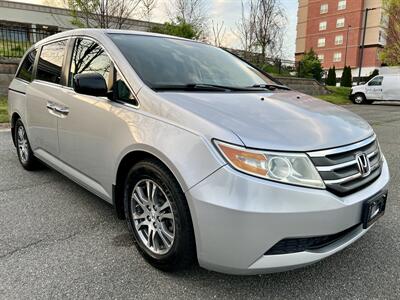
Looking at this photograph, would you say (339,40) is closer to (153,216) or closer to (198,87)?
(198,87)

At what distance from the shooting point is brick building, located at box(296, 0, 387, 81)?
50125 mm

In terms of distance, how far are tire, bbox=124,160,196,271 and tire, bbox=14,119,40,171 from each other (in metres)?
2.24

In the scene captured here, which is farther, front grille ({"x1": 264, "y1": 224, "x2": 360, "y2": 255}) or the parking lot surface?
the parking lot surface

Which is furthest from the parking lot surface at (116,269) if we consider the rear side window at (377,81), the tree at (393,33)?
the tree at (393,33)

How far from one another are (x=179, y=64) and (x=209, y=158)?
1.30m

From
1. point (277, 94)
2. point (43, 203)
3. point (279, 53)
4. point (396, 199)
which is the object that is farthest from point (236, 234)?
point (279, 53)

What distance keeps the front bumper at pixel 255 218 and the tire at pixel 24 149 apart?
2982 mm

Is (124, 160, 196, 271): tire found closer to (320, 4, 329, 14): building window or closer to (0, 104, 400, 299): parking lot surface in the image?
(0, 104, 400, 299): parking lot surface

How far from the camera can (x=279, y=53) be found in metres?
22.0

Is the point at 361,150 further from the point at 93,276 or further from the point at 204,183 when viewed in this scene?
the point at 93,276

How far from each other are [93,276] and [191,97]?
1316 mm

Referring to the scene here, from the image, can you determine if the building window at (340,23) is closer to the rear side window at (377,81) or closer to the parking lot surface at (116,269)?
the rear side window at (377,81)

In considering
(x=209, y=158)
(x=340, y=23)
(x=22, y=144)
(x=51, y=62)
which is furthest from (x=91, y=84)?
(x=340, y=23)

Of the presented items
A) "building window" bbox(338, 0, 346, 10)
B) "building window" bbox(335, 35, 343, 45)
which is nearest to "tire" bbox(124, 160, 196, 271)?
"building window" bbox(335, 35, 343, 45)
